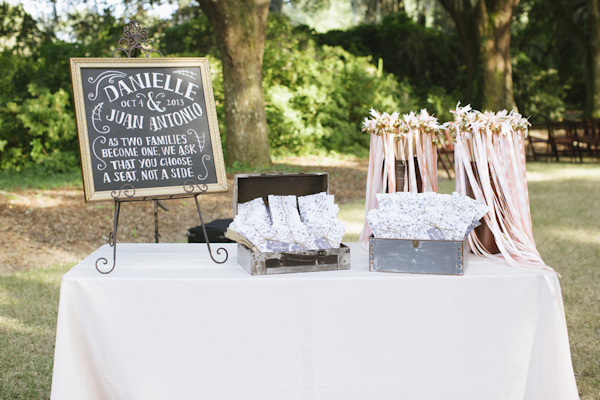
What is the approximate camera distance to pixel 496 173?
258 centimetres

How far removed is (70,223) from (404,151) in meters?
5.53

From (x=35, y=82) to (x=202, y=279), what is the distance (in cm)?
1210

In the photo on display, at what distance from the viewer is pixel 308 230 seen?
2459 millimetres

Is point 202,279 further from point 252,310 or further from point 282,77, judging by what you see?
point 282,77

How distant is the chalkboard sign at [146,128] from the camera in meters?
2.55

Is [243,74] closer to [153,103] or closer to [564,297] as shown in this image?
[564,297]

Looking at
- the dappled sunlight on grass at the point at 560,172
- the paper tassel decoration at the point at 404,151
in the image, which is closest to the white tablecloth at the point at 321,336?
the paper tassel decoration at the point at 404,151

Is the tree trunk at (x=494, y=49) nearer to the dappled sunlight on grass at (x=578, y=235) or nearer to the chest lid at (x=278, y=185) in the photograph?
the dappled sunlight on grass at (x=578, y=235)

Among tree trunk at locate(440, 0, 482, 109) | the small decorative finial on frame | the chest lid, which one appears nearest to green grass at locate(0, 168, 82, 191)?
the small decorative finial on frame

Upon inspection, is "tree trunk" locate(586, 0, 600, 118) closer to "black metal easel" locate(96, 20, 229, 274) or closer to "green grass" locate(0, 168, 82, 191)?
"green grass" locate(0, 168, 82, 191)

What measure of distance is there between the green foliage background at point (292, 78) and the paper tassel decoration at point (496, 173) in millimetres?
10760

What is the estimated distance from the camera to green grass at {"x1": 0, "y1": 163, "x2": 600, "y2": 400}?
3.20 metres

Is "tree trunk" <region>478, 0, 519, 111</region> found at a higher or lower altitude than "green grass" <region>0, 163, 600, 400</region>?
higher

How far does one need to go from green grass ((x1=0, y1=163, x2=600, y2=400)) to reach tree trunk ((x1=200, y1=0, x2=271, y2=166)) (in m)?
3.12
